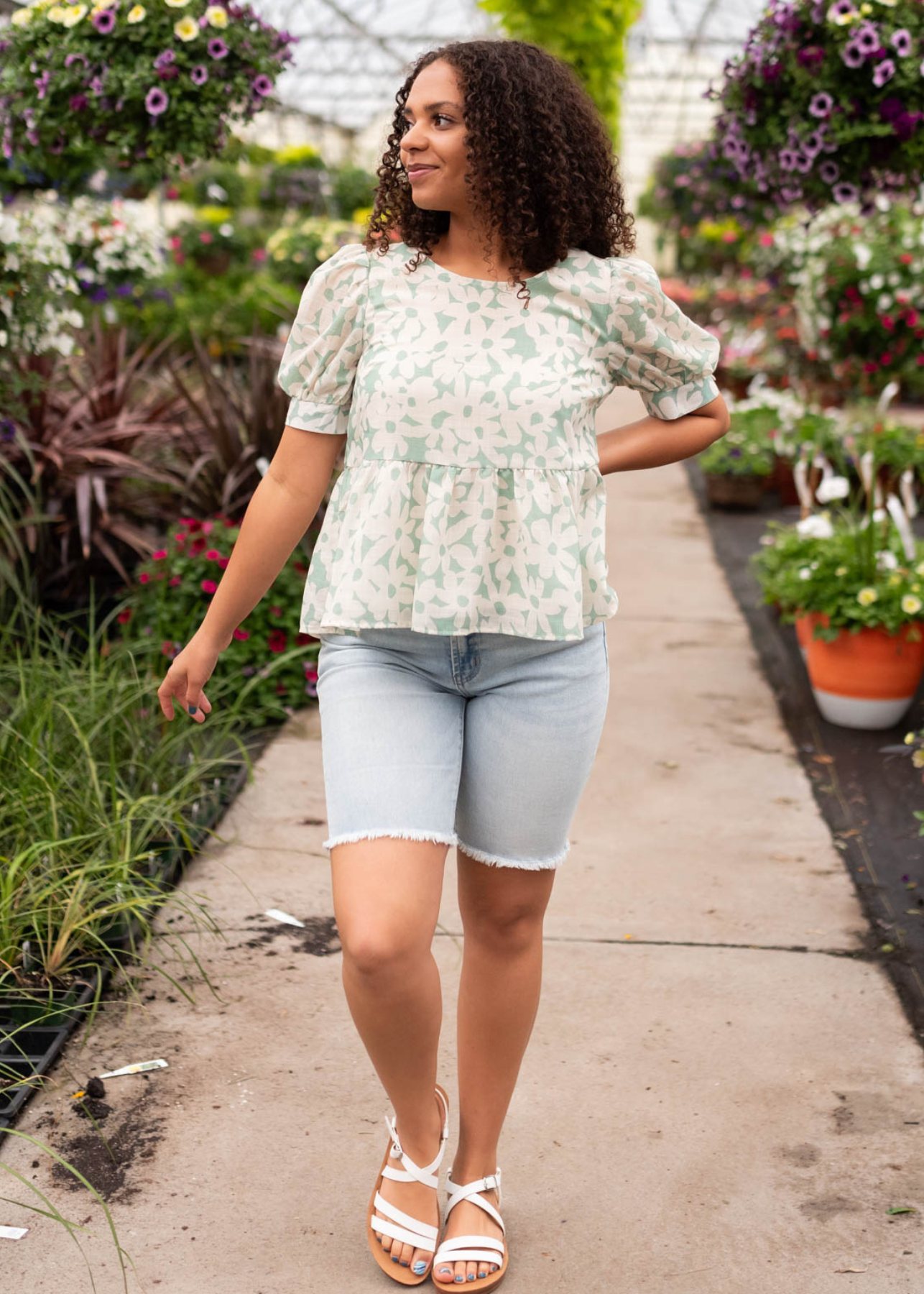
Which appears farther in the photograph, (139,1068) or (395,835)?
(139,1068)

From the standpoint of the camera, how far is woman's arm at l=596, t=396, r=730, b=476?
6.13 ft

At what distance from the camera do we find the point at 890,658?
3928mm

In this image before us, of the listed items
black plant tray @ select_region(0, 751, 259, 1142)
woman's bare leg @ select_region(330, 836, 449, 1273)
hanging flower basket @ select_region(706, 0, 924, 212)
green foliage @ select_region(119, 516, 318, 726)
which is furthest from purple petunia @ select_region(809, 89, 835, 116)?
A: woman's bare leg @ select_region(330, 836, 449, 1273)

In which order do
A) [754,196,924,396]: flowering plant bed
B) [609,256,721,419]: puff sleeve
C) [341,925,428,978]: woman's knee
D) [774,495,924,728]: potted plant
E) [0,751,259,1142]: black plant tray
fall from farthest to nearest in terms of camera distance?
[754,196,924,396]: flowering plant bed < [774,495,924,728]: potted plant < [0,751,259,1142]: black plant tray < [609,256,721,419]: puff sleeve < [341,925,428,978]: woman's knee

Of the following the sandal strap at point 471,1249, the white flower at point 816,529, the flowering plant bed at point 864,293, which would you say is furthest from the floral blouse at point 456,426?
the flowering plant bed at point 864,293

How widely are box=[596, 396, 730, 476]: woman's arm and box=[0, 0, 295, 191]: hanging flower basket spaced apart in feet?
7.67

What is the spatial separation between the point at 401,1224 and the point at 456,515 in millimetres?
983

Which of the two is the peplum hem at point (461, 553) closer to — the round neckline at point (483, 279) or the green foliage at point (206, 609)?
the round neckline at point (483, 279)

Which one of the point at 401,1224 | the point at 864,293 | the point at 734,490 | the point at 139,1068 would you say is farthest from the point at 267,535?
the point at 864,293

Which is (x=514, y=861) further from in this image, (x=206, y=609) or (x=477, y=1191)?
(x=206, y=609)

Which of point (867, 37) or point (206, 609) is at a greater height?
point (867, 37)

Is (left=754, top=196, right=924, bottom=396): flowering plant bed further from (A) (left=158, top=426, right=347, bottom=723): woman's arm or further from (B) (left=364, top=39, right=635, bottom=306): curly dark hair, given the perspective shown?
(A) (left=158, top=426, right=347, bottom=723): woman's arm

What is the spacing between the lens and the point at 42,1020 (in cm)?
237

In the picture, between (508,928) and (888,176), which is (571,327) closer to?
(508,928)
